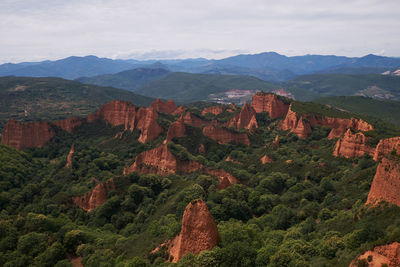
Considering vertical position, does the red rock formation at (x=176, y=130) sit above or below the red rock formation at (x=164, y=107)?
below

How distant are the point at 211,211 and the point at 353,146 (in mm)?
29964

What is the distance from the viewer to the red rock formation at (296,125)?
237ft

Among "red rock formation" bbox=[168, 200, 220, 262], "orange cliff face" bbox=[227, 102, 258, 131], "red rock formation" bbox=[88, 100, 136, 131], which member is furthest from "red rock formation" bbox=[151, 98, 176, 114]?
"red rock formation" bbox=[168, 200, 220, 262]

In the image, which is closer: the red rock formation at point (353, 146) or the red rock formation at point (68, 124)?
the red rock formation at point (353, 146)

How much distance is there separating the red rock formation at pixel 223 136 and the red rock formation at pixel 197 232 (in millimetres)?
52196

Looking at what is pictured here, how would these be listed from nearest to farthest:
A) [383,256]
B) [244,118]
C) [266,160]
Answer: [383,256]
[266,160]
[244,118]

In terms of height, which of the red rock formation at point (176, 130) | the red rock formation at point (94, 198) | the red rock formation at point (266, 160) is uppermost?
the red rock formation at point (176, 130)

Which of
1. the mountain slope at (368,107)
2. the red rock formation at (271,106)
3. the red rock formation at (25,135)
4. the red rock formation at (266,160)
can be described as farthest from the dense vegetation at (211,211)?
the mountain slope at (368,107)

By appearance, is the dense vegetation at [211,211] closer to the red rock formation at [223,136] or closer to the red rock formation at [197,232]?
the red rock formation at [197,232]

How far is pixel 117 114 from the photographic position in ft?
298

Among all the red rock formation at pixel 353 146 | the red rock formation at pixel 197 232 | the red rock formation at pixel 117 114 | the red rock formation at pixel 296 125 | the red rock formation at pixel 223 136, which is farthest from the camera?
the red rock formation at pixel 117 114

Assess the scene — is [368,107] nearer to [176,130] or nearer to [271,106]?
[271,106]

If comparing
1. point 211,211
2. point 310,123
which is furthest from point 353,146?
point 211,211

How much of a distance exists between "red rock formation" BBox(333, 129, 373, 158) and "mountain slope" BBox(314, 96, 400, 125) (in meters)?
85.0
